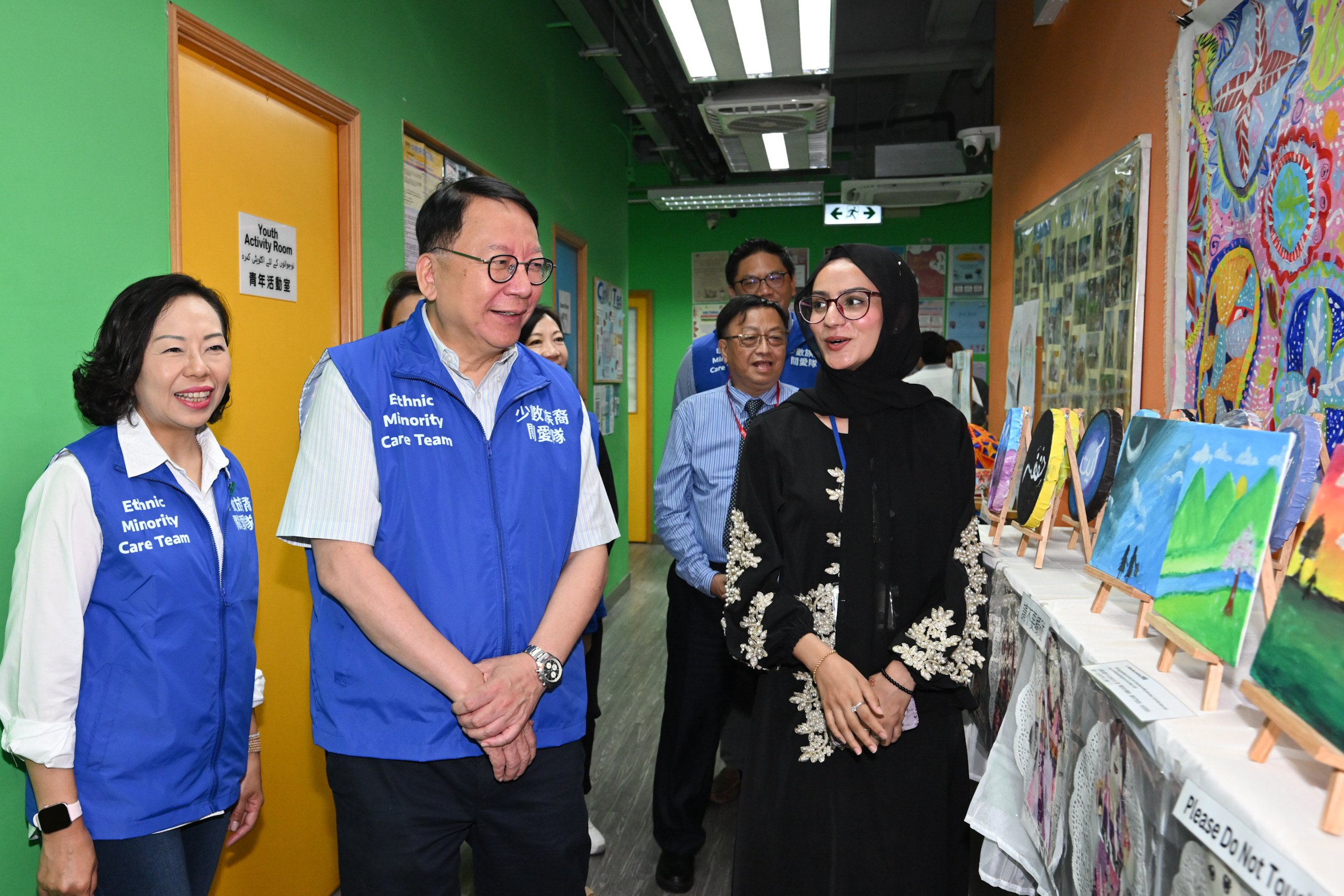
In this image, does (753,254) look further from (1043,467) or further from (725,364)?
(1043,467)

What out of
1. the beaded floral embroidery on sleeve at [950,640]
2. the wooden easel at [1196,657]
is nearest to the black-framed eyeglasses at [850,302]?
the beaded floral embroidery on sleeve at [950,640]

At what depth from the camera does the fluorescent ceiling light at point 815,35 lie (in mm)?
3217

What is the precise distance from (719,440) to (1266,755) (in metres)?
1.63

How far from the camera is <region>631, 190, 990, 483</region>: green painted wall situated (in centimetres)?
766

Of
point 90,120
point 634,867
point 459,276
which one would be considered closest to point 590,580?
point 459,276

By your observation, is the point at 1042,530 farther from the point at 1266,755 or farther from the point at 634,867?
the point at 634,867

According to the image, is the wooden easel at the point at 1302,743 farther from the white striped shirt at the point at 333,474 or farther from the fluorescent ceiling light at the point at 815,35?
the fluorescent ceiling light at the point at 815,35

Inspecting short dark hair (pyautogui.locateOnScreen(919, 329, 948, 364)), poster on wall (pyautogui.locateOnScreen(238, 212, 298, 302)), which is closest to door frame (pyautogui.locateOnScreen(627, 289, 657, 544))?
short dark hair (pyautogui.locateOnScreen(919, 329, 948, 364))

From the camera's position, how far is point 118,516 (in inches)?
50.9

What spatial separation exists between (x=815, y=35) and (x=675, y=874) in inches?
127

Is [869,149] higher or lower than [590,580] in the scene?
higher

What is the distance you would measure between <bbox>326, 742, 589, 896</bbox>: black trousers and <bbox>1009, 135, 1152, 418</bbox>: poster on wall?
2.10 m

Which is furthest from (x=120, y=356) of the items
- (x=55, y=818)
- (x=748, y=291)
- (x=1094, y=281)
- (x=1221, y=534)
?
(x=1094, y=281)

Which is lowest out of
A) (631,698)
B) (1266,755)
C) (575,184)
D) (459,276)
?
(631,698)
